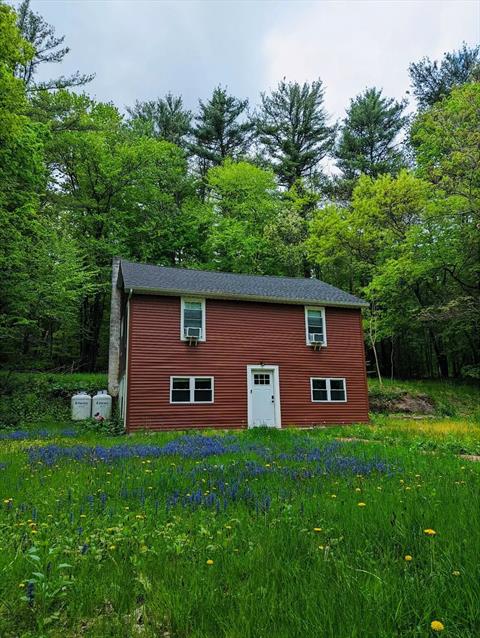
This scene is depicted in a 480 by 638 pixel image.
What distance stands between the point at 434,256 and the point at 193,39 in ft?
57.8

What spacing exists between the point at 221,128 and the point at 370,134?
13421 mm

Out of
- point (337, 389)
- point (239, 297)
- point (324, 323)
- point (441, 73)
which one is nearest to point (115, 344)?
point (239, 297)

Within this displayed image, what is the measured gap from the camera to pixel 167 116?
126ft

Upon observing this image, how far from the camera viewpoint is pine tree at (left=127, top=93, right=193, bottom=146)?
37.6 m

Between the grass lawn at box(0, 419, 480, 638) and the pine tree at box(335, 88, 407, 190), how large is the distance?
34.7 metres

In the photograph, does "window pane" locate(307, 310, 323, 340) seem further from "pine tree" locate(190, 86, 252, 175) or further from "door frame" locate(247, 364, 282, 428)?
"pine tree" locate(190, 86, 252, 175)

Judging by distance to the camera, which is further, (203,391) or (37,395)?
(37,395)

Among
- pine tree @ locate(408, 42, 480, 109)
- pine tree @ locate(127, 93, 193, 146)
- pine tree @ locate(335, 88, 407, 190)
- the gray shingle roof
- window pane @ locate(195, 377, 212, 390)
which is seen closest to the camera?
window pane @ locate(195, 377, 212, 390)

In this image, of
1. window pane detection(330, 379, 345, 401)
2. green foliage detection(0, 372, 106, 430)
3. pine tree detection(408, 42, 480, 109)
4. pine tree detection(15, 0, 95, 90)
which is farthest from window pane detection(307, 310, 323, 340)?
pine tree detection(408, 42, 480, 109)

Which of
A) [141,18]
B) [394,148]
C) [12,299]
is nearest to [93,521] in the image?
[12,299]

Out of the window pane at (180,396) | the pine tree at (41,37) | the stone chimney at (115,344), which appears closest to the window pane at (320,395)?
the window pane at (180,396)

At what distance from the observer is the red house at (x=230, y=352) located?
17266 millimetres

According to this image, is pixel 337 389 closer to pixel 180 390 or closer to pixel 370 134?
pixel 180 390

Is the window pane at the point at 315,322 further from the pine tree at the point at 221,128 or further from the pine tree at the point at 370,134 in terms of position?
the pine tree at the point at 221,128
